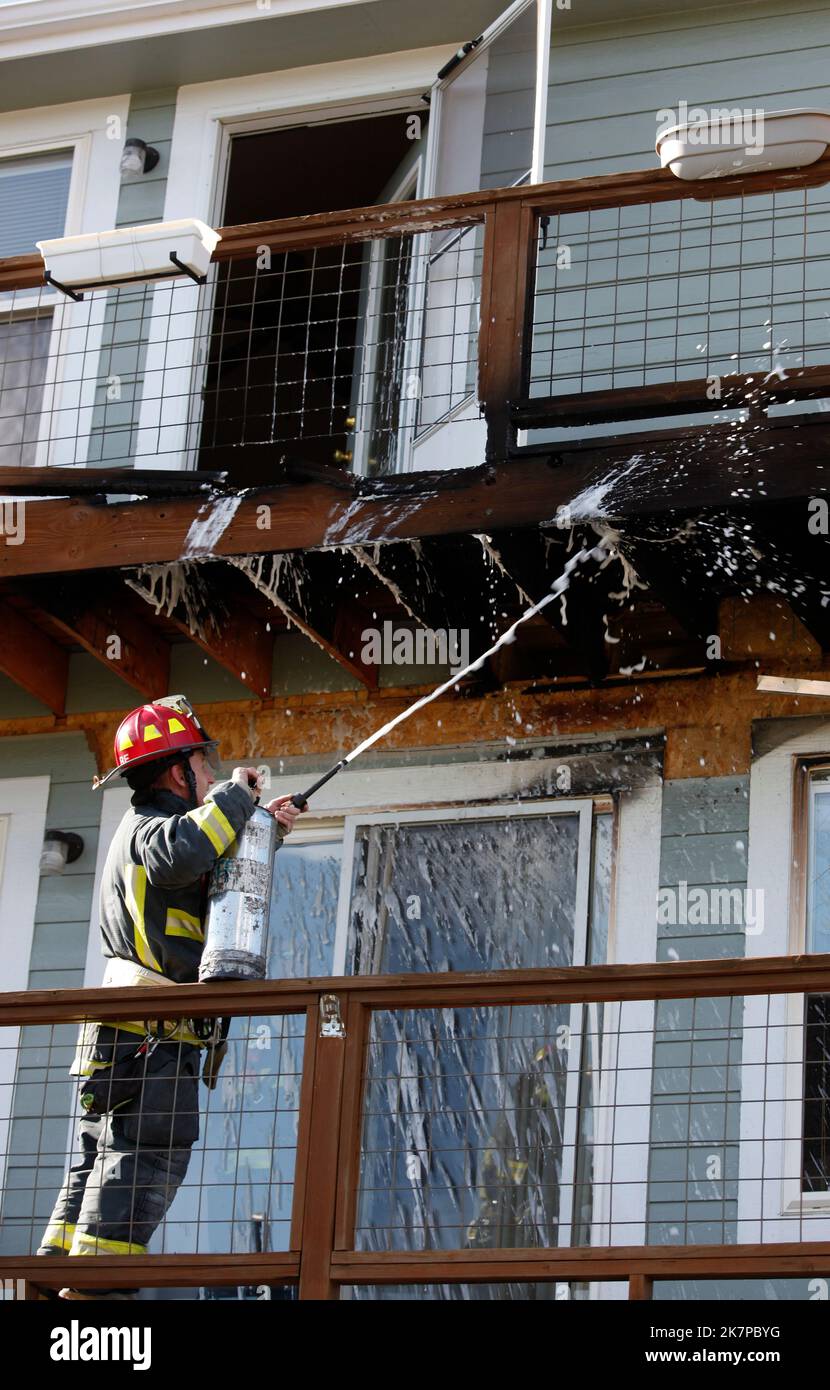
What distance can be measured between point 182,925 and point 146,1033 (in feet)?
1.41

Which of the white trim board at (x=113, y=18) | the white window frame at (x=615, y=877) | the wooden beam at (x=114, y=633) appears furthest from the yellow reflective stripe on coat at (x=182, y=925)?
the white trim board at (x=113, y=18)

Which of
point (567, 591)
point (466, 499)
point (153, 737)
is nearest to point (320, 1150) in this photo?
point (153, 737)

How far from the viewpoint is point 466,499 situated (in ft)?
28.9

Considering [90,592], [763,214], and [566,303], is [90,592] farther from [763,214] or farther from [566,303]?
[763,214]

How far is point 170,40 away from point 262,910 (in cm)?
567

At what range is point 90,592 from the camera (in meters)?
9.90

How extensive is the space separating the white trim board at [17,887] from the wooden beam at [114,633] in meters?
0.74

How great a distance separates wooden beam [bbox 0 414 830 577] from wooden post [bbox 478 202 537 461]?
0.92 ft

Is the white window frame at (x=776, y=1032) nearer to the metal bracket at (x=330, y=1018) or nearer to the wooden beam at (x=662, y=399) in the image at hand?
the wooden beam at (x=662, y=399)

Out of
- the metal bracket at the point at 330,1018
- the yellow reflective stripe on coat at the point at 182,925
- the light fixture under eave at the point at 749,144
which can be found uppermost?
the light fixture under eave at the point at 749,144

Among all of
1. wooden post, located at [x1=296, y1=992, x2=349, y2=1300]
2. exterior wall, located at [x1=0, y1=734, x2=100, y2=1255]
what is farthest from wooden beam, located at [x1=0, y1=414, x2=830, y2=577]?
wooden post, located at [x1=296, y1=992, x2=349, y2=1300]

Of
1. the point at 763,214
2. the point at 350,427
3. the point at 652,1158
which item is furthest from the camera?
the point at 350,427

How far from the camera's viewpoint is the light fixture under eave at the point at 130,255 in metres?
9.60

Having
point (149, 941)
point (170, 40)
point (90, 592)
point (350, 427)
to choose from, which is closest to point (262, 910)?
point (149, 941)
